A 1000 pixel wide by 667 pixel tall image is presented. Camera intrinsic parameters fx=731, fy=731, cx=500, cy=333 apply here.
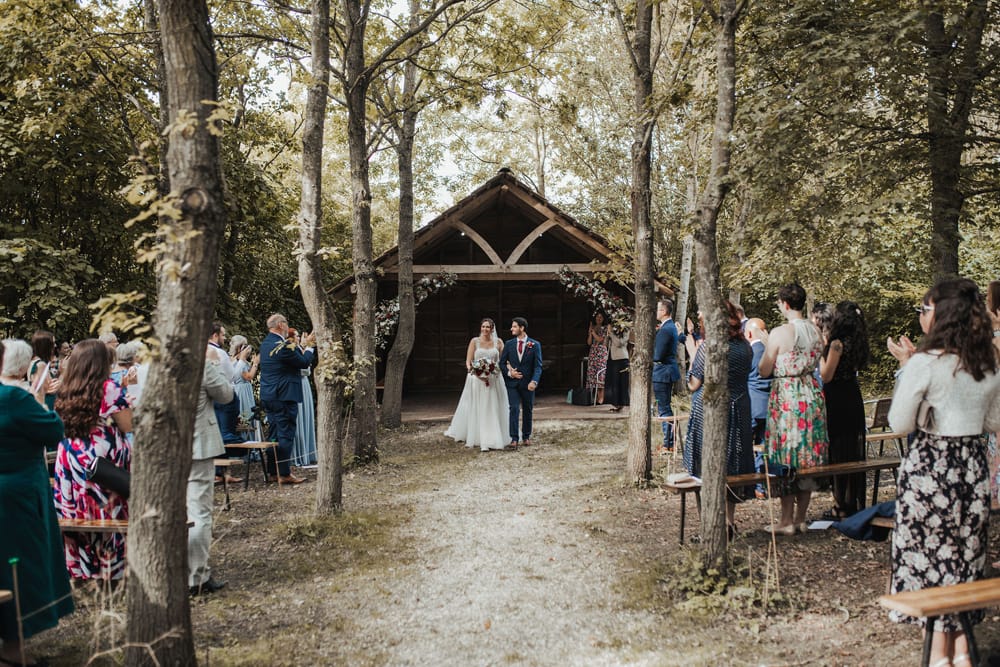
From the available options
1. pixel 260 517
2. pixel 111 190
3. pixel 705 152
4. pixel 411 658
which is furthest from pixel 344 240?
pixel 411 658

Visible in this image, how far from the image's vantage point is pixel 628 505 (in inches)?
286

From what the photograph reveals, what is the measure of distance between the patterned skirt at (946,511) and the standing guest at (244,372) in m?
7.64

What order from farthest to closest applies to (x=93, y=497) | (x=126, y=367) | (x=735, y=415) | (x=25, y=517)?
(x=126, y=367), (x=735, y=415), (x=93, y=497), (x=25, y=517)

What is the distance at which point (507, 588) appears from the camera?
A: 510 cm

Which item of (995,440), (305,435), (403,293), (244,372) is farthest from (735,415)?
(403,293)

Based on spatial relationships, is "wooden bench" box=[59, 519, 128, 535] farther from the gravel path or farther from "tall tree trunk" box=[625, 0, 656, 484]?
"tall tree trunk" box=[625, 0, 656, 484]

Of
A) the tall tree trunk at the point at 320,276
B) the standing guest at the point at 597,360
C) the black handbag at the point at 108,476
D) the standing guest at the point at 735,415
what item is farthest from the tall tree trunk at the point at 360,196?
the standing guest at the point at 597,360

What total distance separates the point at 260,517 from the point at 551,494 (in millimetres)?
3007

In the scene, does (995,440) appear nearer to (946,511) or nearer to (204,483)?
(946,511)

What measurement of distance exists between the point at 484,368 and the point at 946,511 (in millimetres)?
7698

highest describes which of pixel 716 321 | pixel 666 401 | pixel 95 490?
pixel 716 321

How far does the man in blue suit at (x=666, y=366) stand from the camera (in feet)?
32.6

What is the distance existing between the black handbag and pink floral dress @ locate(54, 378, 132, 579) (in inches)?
2.2

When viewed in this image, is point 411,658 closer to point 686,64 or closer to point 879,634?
point 879,634
